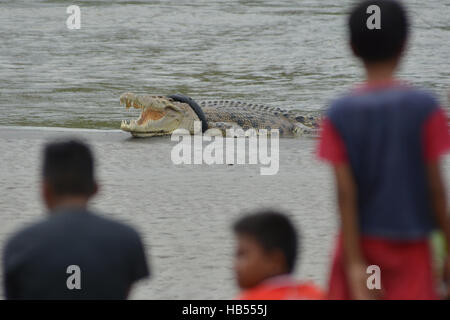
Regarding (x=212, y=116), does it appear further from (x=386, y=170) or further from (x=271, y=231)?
(x=386, y=170)

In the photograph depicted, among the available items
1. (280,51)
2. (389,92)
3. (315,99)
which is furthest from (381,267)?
(280,51)

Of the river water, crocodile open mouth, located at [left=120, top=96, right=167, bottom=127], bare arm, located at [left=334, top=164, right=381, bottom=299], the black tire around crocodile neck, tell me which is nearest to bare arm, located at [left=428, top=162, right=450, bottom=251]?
bare arm, located at [left=334, top=164, right=381, bottom=299]

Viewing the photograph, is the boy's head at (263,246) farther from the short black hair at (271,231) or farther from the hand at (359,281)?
the hand at (359,281)

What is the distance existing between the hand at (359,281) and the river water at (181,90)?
2.17m

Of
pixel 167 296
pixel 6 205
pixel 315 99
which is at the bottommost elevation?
pixel 167 296

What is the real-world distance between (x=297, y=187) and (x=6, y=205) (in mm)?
2232

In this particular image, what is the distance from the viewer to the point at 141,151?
9.94 meters

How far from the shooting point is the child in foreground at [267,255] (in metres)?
3.27

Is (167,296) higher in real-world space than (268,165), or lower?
lower

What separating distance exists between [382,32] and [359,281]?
0.78 meters

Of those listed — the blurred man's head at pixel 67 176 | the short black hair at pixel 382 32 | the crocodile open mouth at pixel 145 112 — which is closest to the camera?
the short black hair at pixel 382 32

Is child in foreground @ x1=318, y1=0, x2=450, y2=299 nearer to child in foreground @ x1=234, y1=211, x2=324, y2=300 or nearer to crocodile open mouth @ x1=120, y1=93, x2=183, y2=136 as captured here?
child in foreground @ x1=234, y1=211, x2=324, y2=300

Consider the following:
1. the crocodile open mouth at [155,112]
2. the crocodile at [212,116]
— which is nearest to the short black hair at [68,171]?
the crocodile open mouth at [155,112]

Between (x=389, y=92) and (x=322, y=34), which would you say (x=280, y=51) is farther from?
(x=389, y=92)
